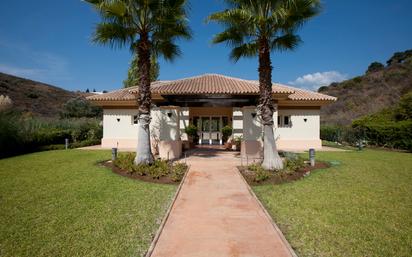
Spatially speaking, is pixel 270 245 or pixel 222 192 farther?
pixel 222 192

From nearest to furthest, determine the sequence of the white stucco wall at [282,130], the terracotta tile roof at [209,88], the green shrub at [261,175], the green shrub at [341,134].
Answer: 1. the green shrub at [261,175]
2. the terracotta tile roof at [209,88]
3. the white stucco wall at [282,130]
4. the green shrub at [341,134]

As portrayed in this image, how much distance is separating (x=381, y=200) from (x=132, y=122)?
1836 centimetres

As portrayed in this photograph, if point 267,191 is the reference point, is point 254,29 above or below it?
above

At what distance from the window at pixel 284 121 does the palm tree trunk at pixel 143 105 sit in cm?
1341

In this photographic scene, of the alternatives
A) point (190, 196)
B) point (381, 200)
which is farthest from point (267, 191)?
point (381, 200)

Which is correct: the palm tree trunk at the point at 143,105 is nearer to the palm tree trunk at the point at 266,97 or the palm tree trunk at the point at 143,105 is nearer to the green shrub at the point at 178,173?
the green shrub at the point at 178,173

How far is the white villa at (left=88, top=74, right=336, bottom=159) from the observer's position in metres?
14.5

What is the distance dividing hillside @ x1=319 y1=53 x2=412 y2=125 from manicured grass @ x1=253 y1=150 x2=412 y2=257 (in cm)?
3400

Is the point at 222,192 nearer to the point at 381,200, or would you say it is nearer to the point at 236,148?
the point at 381,200

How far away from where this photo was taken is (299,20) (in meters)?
10.3

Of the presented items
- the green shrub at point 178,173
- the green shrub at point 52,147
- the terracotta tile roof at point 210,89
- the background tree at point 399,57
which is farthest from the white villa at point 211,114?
the background tree at point 399,57

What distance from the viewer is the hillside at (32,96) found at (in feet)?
142

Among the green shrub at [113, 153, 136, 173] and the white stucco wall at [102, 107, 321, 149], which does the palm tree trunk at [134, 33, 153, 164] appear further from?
the white stucco wall at [102, 107, 321, 149]

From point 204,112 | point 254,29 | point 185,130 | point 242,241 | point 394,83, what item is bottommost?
point 242,241
